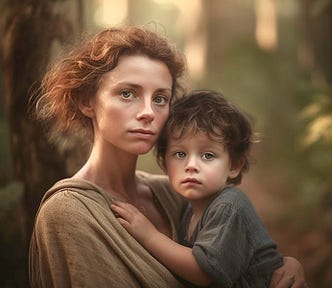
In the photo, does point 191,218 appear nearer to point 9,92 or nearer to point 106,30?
point 106,30

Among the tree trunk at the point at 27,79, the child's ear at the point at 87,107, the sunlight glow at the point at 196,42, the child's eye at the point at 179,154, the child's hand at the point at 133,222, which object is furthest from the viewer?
the sunlight glow at the point at 196,42

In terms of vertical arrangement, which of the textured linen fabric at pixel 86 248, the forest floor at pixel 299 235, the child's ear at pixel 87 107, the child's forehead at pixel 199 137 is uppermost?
the child's ear at pixel 87 107

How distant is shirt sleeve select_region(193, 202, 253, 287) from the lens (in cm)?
235

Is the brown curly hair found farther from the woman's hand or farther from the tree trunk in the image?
the woman's hand

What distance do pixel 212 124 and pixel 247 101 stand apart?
23.2 feet

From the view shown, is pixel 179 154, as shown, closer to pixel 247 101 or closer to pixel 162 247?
pixel 162 247

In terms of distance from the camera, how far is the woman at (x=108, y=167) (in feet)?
7.75

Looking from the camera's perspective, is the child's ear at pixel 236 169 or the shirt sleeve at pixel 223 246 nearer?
the shirt sleeve at pixel 223 246

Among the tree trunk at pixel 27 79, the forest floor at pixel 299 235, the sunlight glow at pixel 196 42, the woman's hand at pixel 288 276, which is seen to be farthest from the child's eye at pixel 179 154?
the sunlight glow at pixel 196 42

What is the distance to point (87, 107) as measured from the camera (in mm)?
2850

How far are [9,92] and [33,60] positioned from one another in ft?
0.87

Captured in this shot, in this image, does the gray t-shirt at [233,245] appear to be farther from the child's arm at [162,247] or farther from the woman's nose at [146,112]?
the woman's nose at [146,112]

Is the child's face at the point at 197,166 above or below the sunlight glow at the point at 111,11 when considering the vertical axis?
below

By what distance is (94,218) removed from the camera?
7.91 ft
